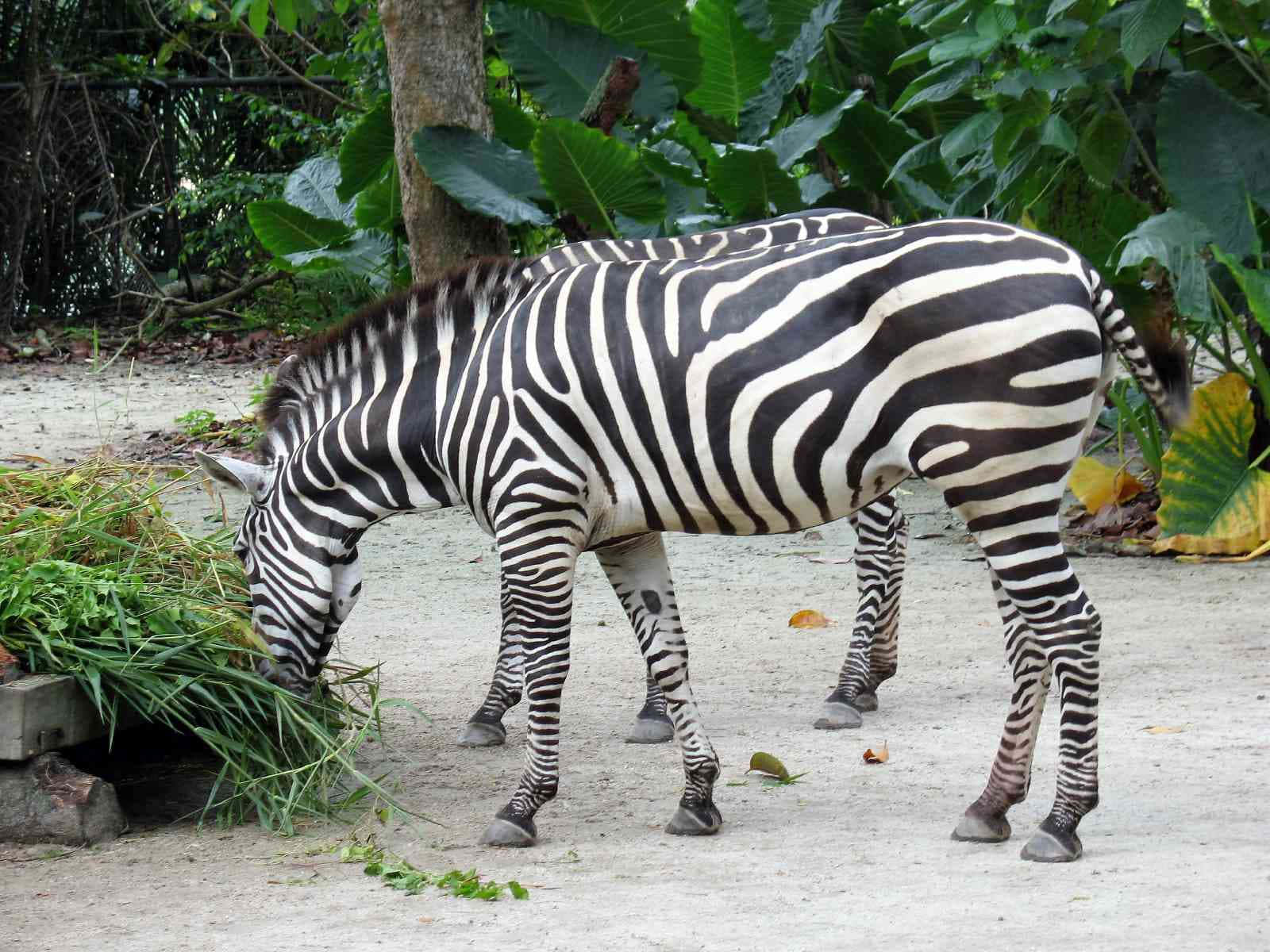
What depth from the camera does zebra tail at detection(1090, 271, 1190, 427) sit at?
3.70 m

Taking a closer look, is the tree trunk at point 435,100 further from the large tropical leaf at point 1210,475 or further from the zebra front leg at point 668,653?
the zebra front leg at point 668,653

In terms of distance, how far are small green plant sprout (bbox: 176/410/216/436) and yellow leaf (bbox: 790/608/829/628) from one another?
5469mm

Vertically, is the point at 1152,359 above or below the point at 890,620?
above

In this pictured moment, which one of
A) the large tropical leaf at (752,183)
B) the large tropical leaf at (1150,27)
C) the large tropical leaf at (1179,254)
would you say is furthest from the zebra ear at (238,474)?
the large tropical leaf at (752,183)

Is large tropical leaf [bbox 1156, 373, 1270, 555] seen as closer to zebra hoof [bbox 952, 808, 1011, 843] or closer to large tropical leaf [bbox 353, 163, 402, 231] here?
zebra hoof [bbox 952, 808, 1011, 843]

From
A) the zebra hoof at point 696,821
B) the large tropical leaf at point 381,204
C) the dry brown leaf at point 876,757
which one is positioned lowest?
the zebra hoof at point 696,821

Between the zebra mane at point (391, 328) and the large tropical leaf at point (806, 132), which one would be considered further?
the large tropical leaf at point (806, 132)

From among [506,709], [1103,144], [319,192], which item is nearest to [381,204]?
[319,192]

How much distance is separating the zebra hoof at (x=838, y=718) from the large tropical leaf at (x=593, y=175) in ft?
11.4

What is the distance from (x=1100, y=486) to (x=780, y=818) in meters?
Answer: 4.48

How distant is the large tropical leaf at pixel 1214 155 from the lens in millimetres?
6980

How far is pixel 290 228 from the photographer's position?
10289mm

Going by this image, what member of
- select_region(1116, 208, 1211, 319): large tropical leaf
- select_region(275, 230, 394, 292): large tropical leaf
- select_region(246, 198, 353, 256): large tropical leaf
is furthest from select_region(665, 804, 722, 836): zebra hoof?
select_region(246, 198, 353, 256): large tropical leaf

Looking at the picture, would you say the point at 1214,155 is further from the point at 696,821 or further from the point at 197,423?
the point at 197,423
